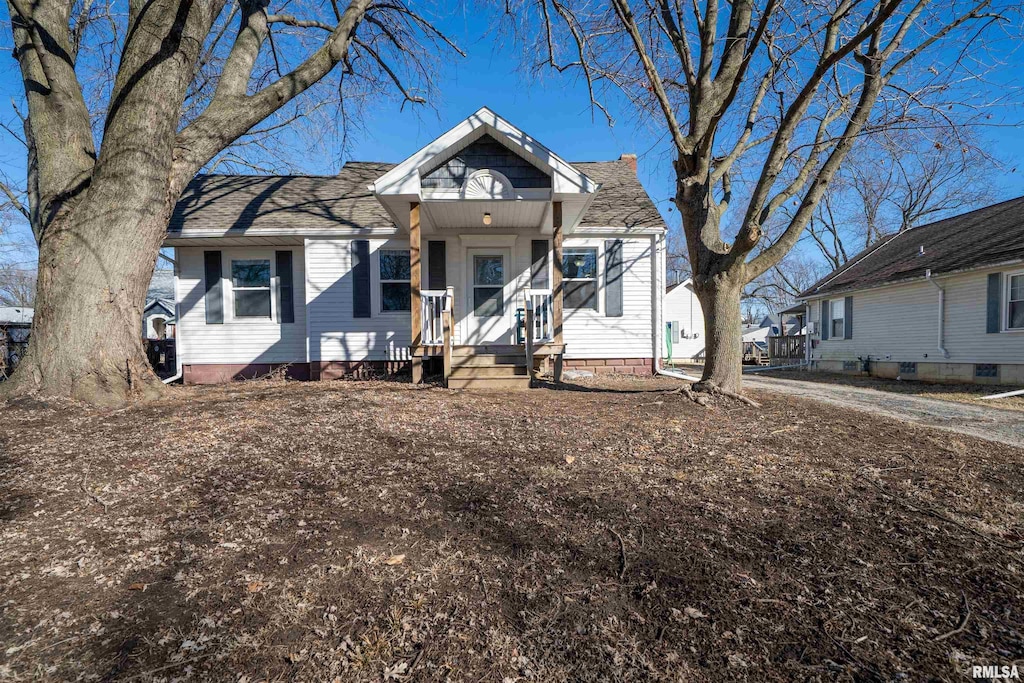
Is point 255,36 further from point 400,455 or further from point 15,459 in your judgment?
point 400,455

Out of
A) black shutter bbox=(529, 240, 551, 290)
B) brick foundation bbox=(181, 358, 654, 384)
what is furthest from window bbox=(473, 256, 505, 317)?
brick foundation bbox=(181, 358, 654, 384)

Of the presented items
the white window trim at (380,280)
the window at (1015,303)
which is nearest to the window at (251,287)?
the white window trim at (380,280)

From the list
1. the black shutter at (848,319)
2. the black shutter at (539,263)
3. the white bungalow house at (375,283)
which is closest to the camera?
the white bungalow house at (375,283)

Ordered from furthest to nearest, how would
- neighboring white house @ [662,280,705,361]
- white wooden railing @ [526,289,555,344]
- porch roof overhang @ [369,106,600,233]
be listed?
neighboring white house @ [662,280,705,361]
white wooden railing @ [526,289,555,344]
porch roof overhang @ [369,106,600,233]

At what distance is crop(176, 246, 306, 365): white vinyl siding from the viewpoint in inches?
386

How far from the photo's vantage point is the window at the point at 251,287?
9.96 meters

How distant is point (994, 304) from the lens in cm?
1052

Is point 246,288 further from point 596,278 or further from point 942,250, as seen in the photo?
point 942,250

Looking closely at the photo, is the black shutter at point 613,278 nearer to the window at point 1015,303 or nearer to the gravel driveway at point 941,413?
the gravel driveway at point 941,413

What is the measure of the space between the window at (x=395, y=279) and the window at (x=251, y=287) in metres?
2.55

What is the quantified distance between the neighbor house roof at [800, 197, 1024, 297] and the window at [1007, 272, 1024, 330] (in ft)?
2.04

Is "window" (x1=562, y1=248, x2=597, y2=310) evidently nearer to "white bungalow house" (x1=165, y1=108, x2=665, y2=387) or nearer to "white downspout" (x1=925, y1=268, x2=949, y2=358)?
"white bungalow house" (x1=165, y1=108, x2=665, y2=387)

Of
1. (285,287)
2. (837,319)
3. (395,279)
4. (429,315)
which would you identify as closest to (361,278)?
(395,279)

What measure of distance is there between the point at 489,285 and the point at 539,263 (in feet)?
3.78
